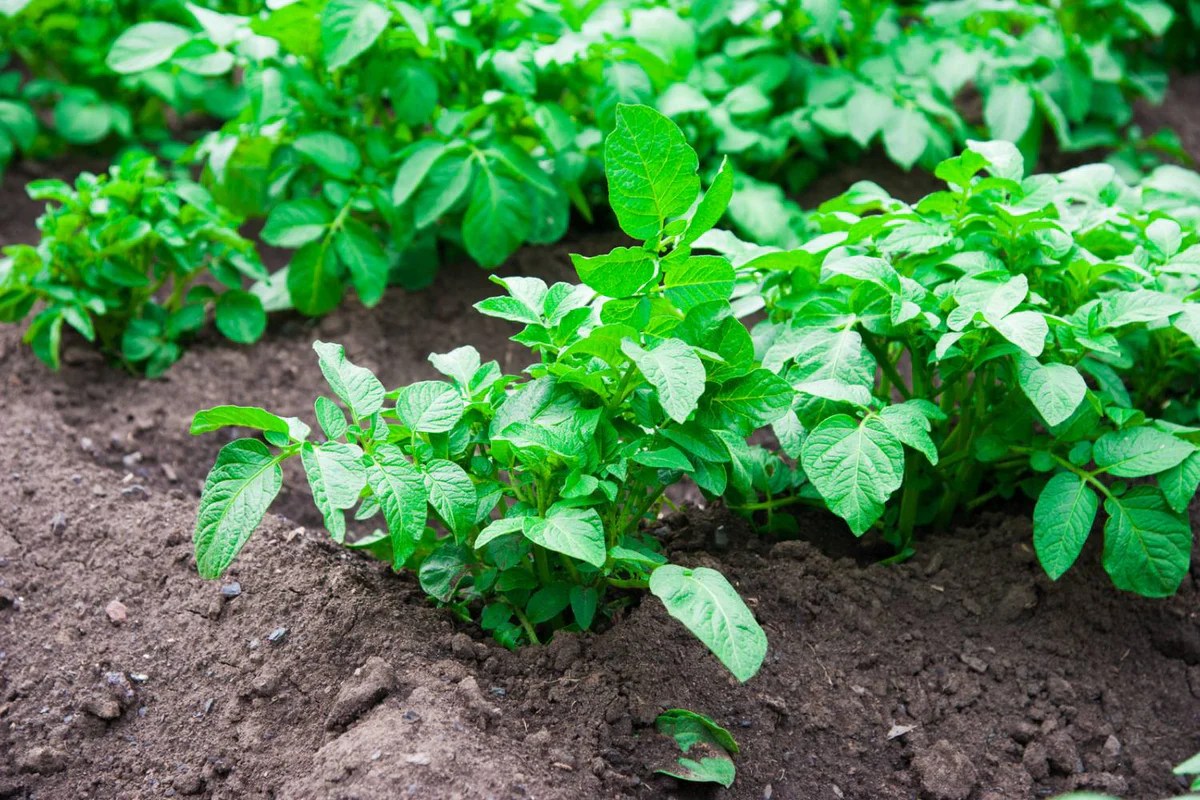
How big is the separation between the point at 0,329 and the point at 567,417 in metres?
1.99

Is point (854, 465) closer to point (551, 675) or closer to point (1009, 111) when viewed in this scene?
point (551, 675)

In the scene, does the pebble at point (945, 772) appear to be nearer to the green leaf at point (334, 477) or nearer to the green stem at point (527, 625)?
the green stem at point (527, 625)

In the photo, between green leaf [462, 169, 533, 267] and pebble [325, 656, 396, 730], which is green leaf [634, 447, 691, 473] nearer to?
pebble [325, 656, 396, 730]

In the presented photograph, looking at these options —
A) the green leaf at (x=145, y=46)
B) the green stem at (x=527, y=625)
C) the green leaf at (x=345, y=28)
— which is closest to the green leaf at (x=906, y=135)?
the green leaf at (x=345, y=28)

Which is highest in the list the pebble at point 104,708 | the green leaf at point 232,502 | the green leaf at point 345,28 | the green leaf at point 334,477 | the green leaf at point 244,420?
the green leaf at point 345,28

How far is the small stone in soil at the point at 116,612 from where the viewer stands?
201 cm

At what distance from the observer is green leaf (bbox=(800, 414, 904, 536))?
1.78 m

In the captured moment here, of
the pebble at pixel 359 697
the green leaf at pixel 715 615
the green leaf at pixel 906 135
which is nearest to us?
the green leaf at pixel 715 615

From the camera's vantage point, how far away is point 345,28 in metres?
2.67

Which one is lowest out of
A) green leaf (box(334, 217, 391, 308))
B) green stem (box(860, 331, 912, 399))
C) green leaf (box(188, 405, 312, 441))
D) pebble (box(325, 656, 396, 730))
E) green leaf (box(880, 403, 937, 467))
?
green leaf (box(334, 217, 391, 308))

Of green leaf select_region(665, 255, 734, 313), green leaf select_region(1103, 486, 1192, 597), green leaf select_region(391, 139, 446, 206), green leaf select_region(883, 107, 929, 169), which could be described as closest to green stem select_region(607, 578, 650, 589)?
green leaf select_region(665, 255, 734, 313)

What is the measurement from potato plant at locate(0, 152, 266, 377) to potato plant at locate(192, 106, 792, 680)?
3.90 feet

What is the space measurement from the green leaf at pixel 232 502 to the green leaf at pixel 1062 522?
1274 mm

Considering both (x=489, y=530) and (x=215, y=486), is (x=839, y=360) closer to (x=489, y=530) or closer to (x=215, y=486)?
(x=489, y=530)
